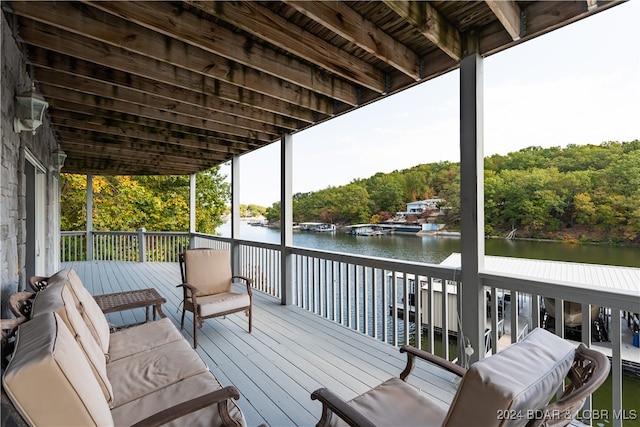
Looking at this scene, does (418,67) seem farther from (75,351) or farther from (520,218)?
(75,351)

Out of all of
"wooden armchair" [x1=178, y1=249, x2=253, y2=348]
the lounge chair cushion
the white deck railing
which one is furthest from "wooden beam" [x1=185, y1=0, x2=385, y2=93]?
the lounge chair cushion

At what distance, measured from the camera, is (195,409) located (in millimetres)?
1382

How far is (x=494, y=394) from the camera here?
2.87ft

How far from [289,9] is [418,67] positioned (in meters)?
1.40

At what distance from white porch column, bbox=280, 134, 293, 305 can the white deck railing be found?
0.07 meters

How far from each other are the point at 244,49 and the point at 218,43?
0.84 feet

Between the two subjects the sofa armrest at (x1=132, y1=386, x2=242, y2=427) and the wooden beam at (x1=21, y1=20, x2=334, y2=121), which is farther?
the wooden beam at (x1=21, y1=20, x2=334, y2=121)

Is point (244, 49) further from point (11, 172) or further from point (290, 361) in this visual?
point (290, 361)

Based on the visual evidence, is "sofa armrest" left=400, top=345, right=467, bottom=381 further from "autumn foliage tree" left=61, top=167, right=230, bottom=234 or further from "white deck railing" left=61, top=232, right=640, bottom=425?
"autumn foliage tree" left=61, top=167, right=230, bottom=234

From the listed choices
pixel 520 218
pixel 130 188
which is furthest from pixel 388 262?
pixel 130 188

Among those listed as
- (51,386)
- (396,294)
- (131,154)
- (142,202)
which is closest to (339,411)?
(51,386)

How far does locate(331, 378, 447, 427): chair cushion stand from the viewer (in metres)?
1.47

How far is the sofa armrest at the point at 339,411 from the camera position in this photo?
1241mm

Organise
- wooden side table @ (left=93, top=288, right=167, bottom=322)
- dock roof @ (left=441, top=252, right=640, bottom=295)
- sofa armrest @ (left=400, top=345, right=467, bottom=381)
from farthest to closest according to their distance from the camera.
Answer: wooden side table @ (left=93, top=288, right=167, bottom=322)
dock roof @ (left=441, top=252, right=640, bottom=295)
sofa armrest @ (left=400, top=345, right=467, bottom=381)
